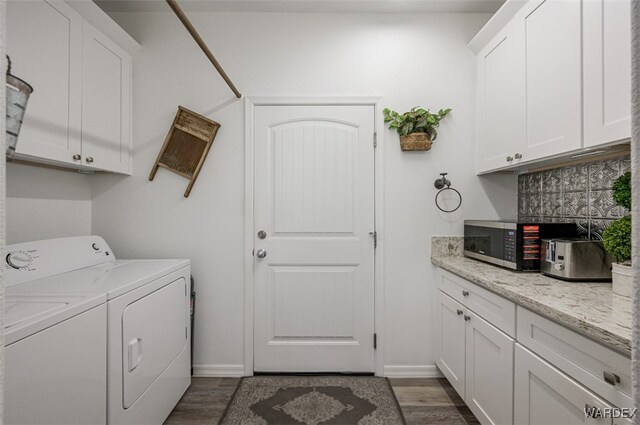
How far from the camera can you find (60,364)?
3.63 ft

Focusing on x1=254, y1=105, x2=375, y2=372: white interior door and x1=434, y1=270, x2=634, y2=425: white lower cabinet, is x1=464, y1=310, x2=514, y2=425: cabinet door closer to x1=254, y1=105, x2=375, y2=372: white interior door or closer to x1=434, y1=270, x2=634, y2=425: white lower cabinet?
x1=434, y1=270, x2=634, y2=425: white lower cabinet

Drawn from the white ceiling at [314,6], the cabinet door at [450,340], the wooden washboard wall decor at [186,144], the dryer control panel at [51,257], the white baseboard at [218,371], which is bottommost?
the white baseboard at [218,371]

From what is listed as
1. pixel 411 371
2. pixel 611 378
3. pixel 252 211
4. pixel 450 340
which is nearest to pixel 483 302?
pixel 450 340

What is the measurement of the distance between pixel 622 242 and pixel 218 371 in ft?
8.11

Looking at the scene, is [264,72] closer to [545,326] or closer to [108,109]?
[108,109]

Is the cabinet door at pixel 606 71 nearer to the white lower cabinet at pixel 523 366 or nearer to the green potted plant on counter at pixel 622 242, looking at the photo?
the green potted plant on counter at pixel 622 242

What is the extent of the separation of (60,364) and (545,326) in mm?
1779

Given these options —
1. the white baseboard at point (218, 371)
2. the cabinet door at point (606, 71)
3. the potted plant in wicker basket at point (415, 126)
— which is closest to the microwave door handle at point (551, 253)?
the cabinet door at point (606, 71)

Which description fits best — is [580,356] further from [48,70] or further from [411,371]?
[48,70]

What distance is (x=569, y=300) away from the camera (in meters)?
1.19

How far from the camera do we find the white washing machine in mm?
1027

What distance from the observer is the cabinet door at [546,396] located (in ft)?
3.35

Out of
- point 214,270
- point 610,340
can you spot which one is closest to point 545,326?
point 610,340

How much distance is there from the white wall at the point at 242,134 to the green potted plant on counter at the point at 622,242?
1051 millimetres
